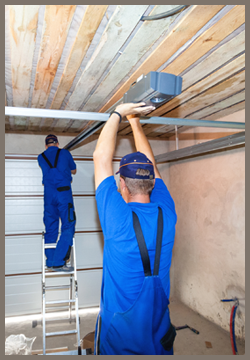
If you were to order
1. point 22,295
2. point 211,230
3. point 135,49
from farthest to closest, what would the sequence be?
point 22,295 < point 211,230 < point 135,49

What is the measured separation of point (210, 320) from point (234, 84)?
385 cm

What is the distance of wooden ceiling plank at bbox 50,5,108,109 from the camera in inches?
71.0

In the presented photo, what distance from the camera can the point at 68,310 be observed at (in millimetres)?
5496

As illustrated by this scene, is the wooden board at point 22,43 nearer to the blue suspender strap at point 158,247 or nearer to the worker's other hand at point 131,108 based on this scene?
the worker's other hand at point 131,108

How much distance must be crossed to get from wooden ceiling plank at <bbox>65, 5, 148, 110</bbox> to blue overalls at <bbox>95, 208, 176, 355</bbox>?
1.26 metres

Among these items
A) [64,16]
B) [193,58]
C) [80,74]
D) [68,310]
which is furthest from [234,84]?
[68,310]

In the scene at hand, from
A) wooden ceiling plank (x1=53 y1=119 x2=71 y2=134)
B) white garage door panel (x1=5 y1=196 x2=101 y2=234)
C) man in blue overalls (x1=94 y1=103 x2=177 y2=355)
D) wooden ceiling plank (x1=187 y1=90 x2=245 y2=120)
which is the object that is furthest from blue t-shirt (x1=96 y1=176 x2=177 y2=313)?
white garage door panel (x1=5 y1=196 x2=101 y2=234)

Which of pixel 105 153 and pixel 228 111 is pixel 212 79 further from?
pixel 105 153

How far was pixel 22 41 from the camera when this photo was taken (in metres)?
2.14

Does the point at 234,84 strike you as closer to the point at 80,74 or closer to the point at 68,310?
the point at 80,74

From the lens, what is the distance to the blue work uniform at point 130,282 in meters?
1.59

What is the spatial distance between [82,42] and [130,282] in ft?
5.74

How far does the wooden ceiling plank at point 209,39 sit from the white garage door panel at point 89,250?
3864 mm

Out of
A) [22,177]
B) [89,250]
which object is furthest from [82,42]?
[89,250]
